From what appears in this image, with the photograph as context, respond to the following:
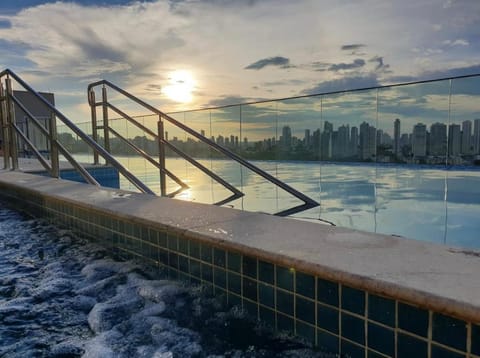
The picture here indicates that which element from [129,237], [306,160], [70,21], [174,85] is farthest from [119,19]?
[129,237]

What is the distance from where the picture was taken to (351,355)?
1.20 meters

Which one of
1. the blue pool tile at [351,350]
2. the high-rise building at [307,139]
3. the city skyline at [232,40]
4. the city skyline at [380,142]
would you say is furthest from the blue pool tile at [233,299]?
the high-rise building at [307,139]

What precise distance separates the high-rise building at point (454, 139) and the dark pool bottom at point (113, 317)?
4.78 meters

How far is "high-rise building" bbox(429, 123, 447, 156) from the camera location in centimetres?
515

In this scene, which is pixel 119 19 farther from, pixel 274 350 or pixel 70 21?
pixel 274 350

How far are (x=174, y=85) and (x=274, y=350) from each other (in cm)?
696

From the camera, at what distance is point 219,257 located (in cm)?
166

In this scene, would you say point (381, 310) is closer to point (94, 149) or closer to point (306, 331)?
point (306, 331)

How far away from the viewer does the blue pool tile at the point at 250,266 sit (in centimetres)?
150

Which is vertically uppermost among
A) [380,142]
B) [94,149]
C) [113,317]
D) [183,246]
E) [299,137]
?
[299,137]

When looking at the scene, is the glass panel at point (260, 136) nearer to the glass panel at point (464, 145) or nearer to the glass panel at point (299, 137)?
the glass panel at point (299, 137)

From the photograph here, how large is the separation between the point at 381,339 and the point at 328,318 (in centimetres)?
20

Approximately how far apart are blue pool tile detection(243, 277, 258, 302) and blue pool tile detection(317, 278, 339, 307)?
1.06 feet

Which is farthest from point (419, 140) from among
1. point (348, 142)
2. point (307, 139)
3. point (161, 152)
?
point (161, 152)
